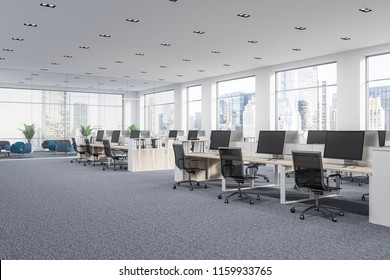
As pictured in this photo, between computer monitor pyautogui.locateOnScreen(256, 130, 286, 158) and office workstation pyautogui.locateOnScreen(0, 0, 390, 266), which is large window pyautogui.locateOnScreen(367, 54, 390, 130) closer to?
office workstation pyautogui.locateOnScreen(0, 0, 390, 266)

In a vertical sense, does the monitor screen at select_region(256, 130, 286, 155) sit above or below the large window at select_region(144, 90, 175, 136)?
below

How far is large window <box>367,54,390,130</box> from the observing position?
11141 mm

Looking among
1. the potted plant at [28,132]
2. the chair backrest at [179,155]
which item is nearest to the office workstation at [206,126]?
the chair backrest at [179,155]

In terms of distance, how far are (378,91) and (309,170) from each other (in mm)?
7629

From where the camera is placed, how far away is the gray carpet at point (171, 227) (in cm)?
366

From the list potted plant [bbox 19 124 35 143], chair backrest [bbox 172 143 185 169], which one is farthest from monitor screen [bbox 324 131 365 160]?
potted plant [bbox 19 124 35 143]

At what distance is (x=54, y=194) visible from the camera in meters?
7.03

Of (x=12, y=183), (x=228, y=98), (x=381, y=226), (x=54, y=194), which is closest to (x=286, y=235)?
(x=381, y=226)

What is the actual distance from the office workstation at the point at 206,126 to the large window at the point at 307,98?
0.05 meters

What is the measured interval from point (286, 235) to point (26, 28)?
25.1ft

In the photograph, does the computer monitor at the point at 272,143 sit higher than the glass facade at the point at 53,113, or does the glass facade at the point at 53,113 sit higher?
the glass facade at the point at 53,113

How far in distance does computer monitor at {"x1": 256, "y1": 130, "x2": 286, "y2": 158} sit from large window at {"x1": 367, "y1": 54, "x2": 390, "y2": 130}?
6.13 metres

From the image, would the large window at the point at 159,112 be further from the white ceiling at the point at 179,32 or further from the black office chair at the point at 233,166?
the black office chair at the point at 233,166

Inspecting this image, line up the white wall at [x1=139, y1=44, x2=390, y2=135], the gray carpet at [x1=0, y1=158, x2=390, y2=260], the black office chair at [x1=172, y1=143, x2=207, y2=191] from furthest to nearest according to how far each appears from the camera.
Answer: the white wall at [x1=139, y1=44, x2=390, y2=135] < the black office chair at [x1=172, y1=143, x2=207, y2=191] < the gray carpet at [x1=0, y1=158, x2=390, y2=260]
